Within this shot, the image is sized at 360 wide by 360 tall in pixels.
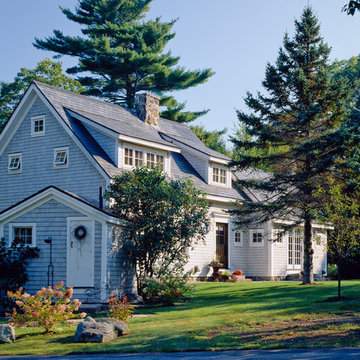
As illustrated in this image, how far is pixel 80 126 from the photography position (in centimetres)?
2352

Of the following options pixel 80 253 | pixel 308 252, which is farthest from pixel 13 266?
pixel 308 252

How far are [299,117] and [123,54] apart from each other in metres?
22.1

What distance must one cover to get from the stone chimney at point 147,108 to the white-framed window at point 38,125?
5.27 metres

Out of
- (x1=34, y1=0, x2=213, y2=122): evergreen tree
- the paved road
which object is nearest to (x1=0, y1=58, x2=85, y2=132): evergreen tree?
(x1=34, y1=0, x2=213, y2=122): evergreen tree

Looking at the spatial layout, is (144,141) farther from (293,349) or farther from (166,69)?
(166,69)

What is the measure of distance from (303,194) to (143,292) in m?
7.05

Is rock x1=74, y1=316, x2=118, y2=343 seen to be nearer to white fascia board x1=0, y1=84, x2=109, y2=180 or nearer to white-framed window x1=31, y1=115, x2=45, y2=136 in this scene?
white fascia board x1=0, y1=84, x2=109, y2=180

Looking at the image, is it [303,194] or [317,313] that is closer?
[317,313]

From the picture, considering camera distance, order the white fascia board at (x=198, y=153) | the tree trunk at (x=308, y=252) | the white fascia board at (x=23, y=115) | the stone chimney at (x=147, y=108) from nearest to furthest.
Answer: the tree trunk at (x=308, y=252), the white fascia board at (x=23, y=115), the white fascia board at (x=198, y=153), the stone chimney at (x=147, y=108)

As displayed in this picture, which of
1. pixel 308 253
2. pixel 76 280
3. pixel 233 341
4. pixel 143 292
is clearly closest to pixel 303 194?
pixel 308 253

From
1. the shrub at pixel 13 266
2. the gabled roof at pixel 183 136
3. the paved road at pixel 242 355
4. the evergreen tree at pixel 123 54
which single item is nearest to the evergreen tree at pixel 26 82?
the evergreen tree at pixel 123 54

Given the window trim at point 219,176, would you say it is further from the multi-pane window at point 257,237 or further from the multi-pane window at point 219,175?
the multi-pane window at point 257,237

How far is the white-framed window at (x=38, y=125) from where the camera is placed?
79.6 ft

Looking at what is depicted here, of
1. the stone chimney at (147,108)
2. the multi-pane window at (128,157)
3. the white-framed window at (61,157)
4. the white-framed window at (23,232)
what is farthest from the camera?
the stone chimney at (147,108)
